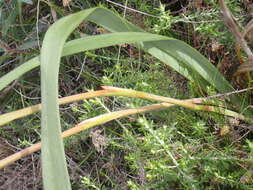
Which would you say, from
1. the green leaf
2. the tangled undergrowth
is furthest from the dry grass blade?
the green leaf

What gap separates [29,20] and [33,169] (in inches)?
20.1

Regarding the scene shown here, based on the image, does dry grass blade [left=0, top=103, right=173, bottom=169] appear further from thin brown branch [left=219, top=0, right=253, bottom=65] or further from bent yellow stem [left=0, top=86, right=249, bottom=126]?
thin brown branch [left=219, top=0, right=253, bottom=65]

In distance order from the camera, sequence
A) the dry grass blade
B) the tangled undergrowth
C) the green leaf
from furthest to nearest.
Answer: the tangled undergrowth
the dry grass blade
the green leaf

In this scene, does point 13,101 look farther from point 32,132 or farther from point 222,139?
point 222,139

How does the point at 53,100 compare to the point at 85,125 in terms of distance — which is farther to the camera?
the point at 85,125

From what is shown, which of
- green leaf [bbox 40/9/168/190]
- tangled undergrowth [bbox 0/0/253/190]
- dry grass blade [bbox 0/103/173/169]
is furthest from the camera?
tangled undergrowth [bbox 0/0/253/190]

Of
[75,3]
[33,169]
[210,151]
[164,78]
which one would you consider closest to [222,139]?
[210,151]

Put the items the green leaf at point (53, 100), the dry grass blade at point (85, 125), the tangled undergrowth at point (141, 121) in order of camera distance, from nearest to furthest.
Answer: the green leaf at point (53, 100) < the dry grass blade at point (85, 125) < the tangled undergrowth at point (141, 121)

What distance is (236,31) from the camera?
0.94 m

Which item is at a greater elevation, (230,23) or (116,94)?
(230,23)

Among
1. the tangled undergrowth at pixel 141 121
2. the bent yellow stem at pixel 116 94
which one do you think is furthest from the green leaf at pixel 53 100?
the tangled undergrowth at pixel 141 121

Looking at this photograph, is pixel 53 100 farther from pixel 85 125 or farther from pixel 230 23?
pixel 230 23

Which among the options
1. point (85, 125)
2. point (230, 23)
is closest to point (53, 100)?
point (85, 125)

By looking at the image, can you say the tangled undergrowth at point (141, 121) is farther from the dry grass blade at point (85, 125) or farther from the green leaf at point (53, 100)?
the green leaf at point (53, 100)
